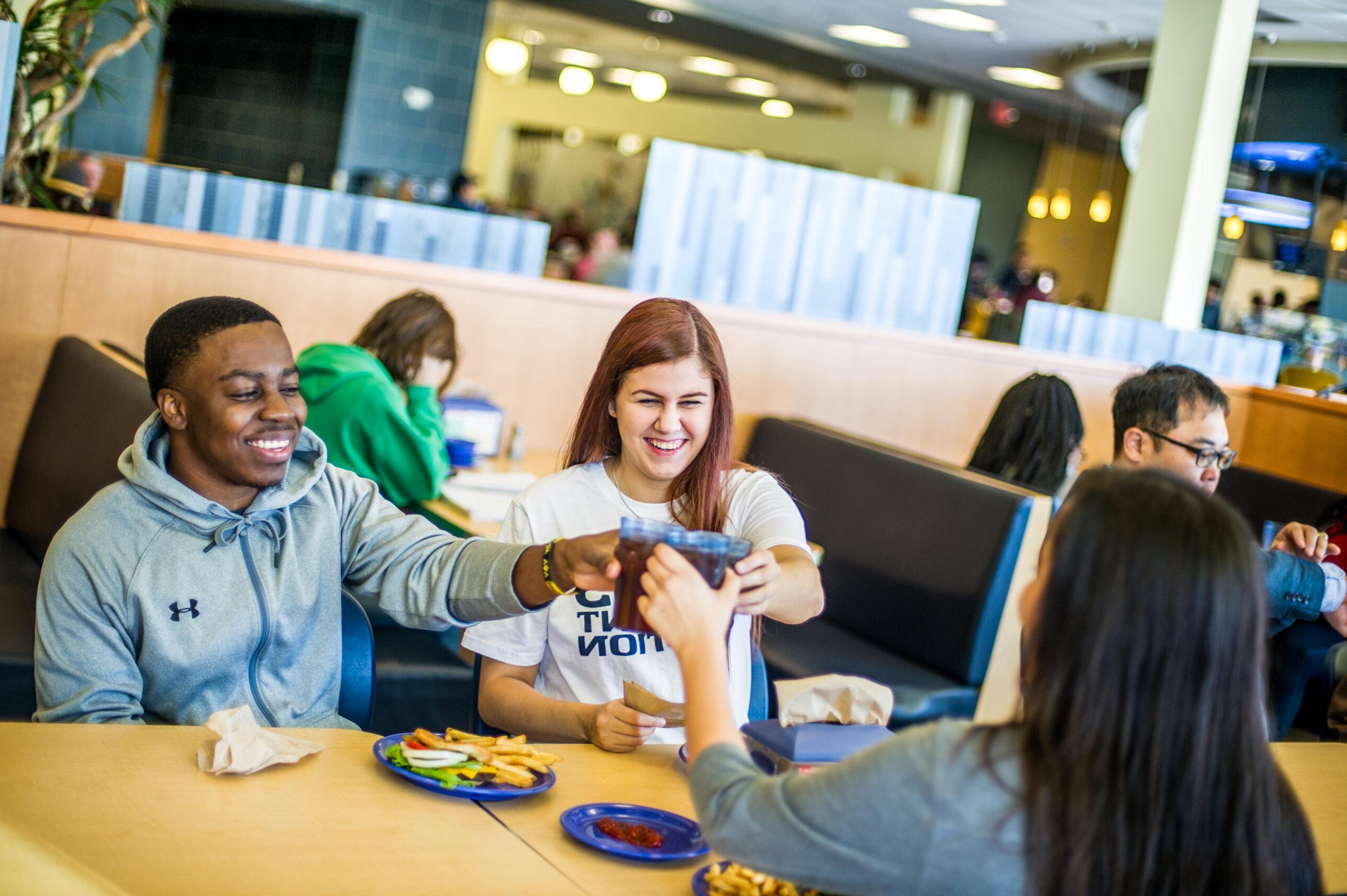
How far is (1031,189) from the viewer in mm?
15594

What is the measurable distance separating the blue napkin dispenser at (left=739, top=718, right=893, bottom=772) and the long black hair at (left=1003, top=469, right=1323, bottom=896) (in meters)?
0.47

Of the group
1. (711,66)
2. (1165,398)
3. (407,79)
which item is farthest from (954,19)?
(1165,398)

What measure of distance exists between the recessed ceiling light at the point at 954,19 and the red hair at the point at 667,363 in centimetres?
803

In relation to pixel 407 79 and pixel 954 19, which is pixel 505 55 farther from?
pixel 954 19

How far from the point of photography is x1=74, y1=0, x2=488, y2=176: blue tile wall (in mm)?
8789

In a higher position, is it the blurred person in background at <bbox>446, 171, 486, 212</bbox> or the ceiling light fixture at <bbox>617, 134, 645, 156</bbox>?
the ceiling light fixture at <bbox>617, 134, 645, 156</bbox>

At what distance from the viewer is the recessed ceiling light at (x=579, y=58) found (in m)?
14.1

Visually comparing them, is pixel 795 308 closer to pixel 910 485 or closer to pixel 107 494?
pixel 910 485

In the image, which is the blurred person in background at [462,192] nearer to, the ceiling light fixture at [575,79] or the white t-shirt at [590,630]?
the ceiling light fixture at [575,79]

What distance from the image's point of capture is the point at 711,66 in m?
13.5

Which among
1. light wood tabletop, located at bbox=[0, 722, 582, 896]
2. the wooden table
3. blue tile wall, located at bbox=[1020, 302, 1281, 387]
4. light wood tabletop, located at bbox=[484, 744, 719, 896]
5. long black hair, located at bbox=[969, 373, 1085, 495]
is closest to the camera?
light wood tabletop, located at bbox=[0, 722, 582, 896]

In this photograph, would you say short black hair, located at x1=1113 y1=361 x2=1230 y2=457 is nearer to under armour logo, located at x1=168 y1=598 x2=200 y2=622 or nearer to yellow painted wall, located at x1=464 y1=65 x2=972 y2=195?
under armour logo, located at x1=168 y1=598 x2=200 y2=622

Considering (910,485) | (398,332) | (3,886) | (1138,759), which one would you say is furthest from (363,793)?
(910,485)

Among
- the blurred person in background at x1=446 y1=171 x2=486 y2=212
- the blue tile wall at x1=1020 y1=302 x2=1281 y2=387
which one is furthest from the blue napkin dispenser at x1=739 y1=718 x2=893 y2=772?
the blurred person in background at x1=446 y1=171 x2=486 y2=212
